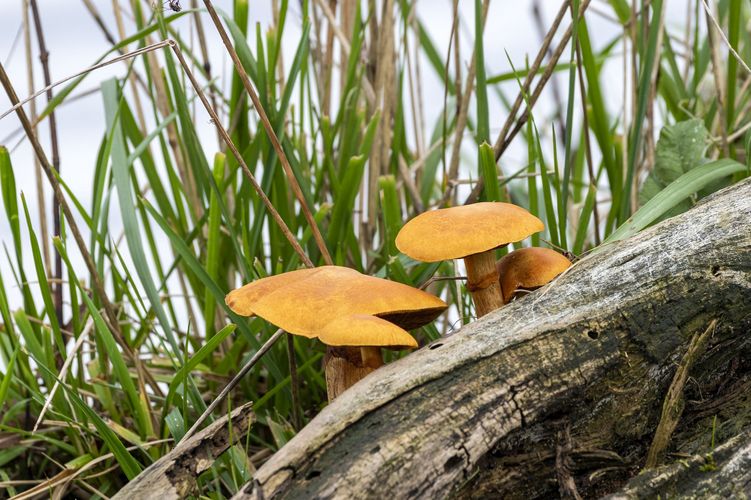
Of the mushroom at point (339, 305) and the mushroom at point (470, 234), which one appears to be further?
the mushroom at point (470, 234)

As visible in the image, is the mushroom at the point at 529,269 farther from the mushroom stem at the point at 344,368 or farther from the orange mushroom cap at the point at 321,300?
the mushroom stem at the point at 344,368

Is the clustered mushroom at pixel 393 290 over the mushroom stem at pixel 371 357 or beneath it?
over

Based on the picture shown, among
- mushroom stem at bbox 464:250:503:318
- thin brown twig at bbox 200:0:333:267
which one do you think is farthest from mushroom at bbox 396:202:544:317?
thin brown twig at bbox 200:0:333:267

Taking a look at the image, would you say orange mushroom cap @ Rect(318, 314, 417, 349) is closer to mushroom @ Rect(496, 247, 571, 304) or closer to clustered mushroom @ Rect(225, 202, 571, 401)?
clustered mushroom @ Rect(225, 202, 571, 401)

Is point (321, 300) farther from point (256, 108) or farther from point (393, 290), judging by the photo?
point (256, 108)

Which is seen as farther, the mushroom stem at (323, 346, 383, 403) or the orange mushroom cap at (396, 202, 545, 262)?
the mushroom stem at (323, 346, 383, 403)

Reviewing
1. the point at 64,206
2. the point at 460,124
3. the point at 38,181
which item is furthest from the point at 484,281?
the point at 38,181

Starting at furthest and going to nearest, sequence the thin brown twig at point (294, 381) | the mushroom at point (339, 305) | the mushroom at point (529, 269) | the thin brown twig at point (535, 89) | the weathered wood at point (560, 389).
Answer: the thin brown twig at point (535, 89)
the thin brown twig at point (294, 381)
the mushroom at point (529, 269)
the mushroom at point (339, 305)
the weathered wood at point (560, 389)

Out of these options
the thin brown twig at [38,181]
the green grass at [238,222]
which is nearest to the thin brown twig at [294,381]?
the green grass at [238,222]
